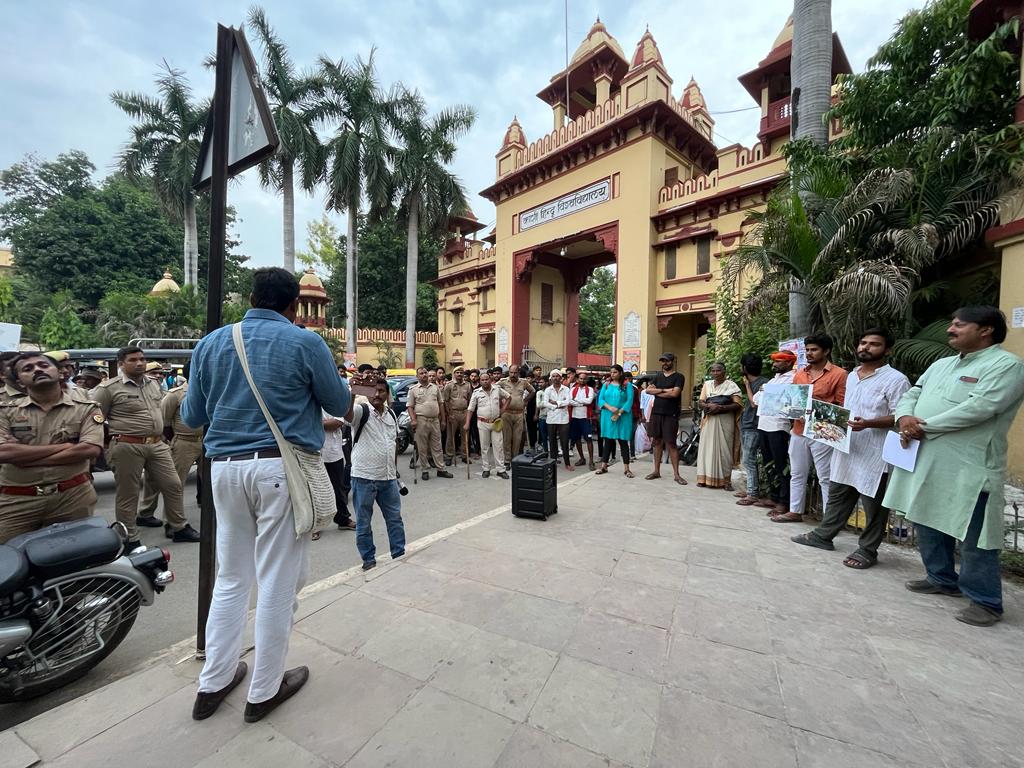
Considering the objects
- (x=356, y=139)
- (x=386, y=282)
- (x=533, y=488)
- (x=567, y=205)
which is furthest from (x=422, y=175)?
(x=533, y=488)

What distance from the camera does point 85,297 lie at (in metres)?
26.0

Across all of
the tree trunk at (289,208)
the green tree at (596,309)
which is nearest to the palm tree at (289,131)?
the tree trunk at (289,208)

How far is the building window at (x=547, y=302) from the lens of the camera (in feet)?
68.2

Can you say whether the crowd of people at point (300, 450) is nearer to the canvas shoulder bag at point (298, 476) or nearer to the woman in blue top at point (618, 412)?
the canvas shoulder bag at point (298, 476)

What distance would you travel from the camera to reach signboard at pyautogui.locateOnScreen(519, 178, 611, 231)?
16.2 meters

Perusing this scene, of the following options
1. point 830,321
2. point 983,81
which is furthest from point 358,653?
point 983,81

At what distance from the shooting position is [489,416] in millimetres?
7320

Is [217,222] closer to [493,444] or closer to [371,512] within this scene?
[371,512]

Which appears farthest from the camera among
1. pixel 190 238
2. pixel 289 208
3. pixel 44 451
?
pixel 190 238

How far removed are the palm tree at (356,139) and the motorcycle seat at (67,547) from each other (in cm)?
1994

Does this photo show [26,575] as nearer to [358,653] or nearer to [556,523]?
[358,653]

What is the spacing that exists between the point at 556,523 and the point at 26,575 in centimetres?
368

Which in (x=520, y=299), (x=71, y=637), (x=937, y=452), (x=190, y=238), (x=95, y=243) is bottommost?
(x=71, y=637)

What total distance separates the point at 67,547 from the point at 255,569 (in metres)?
1.14
